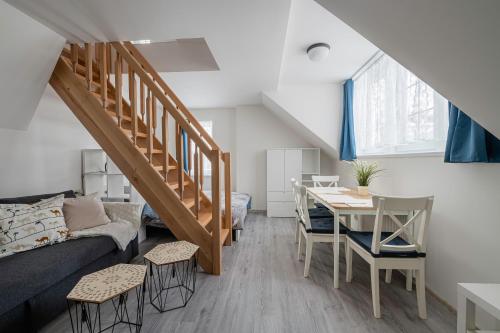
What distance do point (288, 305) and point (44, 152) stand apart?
3071 millimetres

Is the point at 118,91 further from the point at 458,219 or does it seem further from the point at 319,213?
the point at 458,219

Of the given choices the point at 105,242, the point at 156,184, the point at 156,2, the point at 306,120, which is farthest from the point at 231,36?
the point at 105,242

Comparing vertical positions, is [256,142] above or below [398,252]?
above

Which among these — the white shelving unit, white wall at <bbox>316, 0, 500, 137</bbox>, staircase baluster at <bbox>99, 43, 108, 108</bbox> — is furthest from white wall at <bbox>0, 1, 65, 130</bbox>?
white wall at <bbox>316, 0, 500, 137</bbox>

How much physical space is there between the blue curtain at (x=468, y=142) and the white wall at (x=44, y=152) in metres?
3.86

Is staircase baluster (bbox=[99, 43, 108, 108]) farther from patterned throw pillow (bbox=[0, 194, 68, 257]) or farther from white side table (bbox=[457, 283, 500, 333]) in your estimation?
white side table (bbox=[457, 283, 500, 333])

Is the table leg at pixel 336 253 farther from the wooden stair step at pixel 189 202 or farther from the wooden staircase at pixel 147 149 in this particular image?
the wooden stair step at pixel 189 202

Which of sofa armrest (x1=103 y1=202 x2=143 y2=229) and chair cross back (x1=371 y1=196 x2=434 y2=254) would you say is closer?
chair cross back (x1=371 y1=196 x2=434 y2=254)

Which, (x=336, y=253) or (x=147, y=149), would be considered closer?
(x=336, y=253)

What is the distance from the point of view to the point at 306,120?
3.71 m

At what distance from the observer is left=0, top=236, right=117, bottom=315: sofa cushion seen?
4.05 ft

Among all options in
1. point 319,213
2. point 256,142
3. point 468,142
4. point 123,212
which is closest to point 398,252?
point 468,142

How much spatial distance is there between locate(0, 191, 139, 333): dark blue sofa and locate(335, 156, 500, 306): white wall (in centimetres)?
284

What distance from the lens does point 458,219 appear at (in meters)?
1.59
